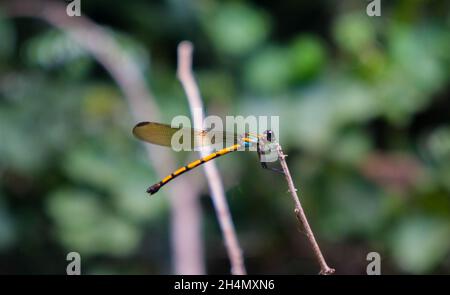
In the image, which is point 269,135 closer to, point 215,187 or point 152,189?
point 215,187

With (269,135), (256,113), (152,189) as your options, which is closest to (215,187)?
(269,135)

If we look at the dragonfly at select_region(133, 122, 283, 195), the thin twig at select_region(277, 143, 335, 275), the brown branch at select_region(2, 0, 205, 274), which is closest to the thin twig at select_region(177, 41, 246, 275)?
the dragonfly at select_region(133, 122, 283, 195)

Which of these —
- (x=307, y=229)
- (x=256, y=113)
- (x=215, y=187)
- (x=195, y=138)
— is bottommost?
(x=307, y=229)

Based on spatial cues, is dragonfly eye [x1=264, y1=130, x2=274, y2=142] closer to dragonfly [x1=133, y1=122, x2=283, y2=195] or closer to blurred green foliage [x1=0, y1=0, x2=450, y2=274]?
dragonfly [x1=133, y1=122, x2=283, y2=195]

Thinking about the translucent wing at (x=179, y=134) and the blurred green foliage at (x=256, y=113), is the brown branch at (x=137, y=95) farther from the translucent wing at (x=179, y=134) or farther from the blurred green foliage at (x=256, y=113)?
the translucent wing at (x=179, y=134)

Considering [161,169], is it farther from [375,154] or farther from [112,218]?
[375,154]

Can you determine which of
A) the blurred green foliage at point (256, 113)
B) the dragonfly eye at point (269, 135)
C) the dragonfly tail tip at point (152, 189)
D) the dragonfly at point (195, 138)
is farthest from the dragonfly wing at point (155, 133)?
the blurred green foliage at point (256, 113)
